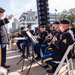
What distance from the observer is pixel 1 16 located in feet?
12.9

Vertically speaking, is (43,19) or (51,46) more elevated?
(43,19)

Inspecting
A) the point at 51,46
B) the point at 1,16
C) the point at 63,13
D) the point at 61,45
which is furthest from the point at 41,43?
the point at 63,13

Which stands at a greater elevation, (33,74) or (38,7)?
(38,7)

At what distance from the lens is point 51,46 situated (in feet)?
15.5

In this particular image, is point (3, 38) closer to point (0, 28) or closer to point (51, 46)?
point (0, 28)

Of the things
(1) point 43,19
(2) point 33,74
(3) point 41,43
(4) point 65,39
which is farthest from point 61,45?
(1) point 43,19

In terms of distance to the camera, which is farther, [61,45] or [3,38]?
[3,38]

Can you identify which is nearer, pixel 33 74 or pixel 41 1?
pixel 33 74

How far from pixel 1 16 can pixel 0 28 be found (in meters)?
0.35

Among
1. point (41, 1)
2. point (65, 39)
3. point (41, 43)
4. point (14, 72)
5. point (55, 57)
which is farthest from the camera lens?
point (41, 1)

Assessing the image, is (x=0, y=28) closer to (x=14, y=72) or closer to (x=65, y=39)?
(x=14, y=72)

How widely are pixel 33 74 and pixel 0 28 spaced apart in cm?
Answer: 148

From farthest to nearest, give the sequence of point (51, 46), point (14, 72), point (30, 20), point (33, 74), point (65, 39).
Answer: point (30, 20) < point (51, 46) < point (14, 72) < point (33, 74) < point (65, 39)

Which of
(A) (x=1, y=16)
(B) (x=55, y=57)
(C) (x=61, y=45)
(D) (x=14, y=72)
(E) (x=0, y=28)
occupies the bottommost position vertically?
(D) (x=14, y=72)
